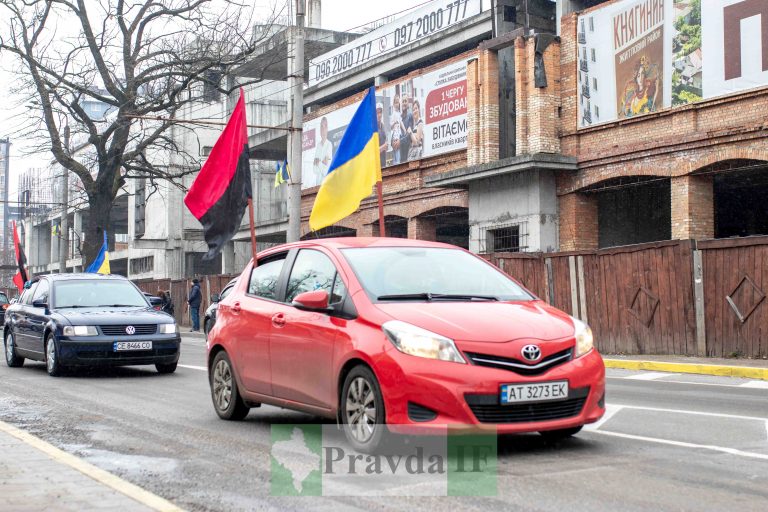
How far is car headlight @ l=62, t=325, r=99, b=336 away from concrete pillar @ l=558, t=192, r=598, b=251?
15.9 metres

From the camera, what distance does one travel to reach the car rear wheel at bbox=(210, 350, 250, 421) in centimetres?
912

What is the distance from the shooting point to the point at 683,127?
2414 cm

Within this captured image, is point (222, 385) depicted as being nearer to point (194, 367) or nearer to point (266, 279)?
point (266, 279)

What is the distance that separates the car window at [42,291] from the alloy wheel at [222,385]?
24.1ft

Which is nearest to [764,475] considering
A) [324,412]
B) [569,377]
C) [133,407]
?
[569,377]

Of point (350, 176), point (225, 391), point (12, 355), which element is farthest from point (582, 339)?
point (12, 355)

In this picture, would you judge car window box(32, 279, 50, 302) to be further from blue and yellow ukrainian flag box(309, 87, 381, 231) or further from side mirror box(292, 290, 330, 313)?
side mirror box(292, 290, 330, 313)

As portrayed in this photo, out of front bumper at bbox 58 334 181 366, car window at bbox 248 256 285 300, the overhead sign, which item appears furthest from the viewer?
the overhead sign

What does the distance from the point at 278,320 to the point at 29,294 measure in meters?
10.3

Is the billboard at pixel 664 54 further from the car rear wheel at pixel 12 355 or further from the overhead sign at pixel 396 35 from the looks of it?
the car rear wheel at pixel 12 355

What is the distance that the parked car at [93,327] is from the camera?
14547 millimetres

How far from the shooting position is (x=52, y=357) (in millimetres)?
14883

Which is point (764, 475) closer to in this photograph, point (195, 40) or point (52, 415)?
point (52, 415)

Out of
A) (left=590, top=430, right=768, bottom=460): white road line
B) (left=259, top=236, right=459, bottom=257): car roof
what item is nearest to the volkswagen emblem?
(left=590, top=430, right=768, bottom=460): white road line
